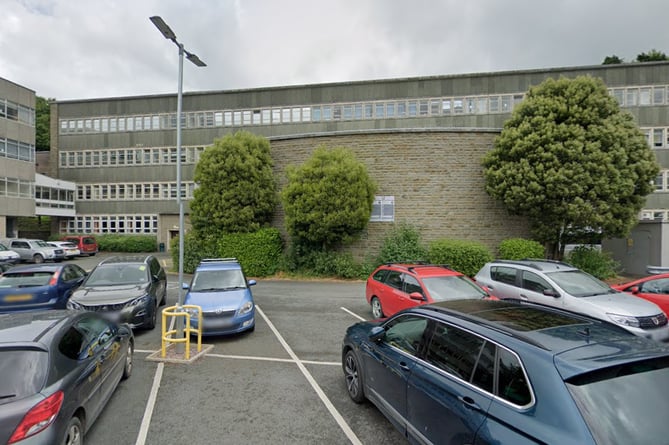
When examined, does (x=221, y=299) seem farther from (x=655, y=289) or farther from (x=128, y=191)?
(x=128, y=191)

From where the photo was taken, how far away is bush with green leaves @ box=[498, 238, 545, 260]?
1434 cm

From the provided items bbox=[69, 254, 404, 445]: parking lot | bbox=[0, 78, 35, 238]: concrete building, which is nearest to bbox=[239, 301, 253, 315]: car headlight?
bbox=[69, 254, 404, 445]: parking lot

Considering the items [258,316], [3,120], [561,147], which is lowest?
[258,316]

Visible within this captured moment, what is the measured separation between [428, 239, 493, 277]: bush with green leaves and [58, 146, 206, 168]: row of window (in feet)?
89.5

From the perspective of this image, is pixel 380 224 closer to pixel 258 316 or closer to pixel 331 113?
pixel 258 316

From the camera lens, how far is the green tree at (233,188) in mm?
16312

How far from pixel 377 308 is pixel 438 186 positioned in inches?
357

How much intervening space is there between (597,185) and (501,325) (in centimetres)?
1381

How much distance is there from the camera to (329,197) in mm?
14633

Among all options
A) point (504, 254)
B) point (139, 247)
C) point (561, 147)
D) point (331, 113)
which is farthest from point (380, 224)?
point (139, 247)

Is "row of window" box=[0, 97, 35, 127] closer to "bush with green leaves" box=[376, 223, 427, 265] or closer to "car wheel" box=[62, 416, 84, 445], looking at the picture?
"bush with green leaves" box=[376, 223, 427, 265]

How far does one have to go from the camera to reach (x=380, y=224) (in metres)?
16.3

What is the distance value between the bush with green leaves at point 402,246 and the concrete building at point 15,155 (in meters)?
31.7

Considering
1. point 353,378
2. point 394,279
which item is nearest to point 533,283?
point 394,279
